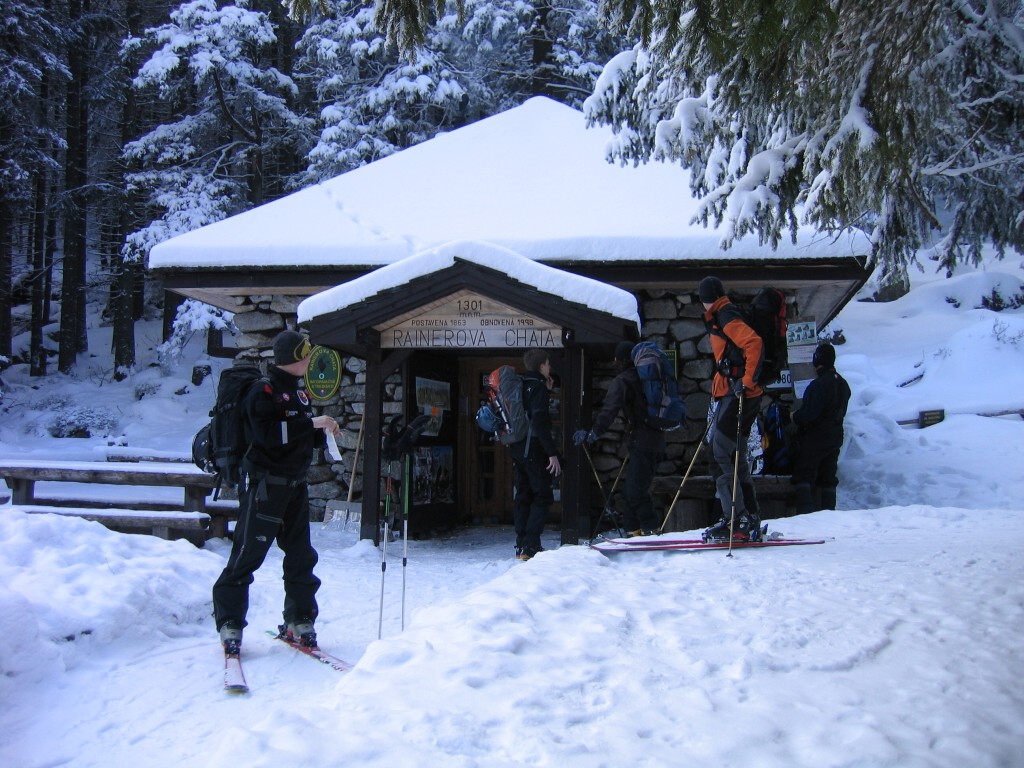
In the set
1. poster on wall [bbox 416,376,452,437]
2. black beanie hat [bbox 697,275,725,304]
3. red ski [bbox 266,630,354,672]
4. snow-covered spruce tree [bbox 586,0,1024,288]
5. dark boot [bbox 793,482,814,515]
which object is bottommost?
red ski [bbox 266,630,354,672]

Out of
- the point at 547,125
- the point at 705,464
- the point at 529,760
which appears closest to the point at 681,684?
the point at 529,760

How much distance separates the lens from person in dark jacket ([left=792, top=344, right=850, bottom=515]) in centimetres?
876

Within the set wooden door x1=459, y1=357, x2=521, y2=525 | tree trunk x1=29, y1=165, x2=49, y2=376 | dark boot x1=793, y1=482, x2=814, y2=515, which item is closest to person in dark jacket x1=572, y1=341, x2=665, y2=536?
dark boot x1=793, y1=482, x2=814, y2=515

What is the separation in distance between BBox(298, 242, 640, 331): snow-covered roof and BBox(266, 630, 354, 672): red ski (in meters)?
3.99

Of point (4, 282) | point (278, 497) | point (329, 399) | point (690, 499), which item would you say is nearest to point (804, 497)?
point (690, 499)

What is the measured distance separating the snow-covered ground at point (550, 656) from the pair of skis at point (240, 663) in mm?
59

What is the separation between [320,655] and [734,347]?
3521mm

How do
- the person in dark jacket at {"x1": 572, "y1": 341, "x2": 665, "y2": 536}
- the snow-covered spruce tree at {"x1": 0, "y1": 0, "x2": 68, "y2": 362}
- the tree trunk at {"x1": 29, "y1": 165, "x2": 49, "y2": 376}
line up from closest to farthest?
1. the person in dark jacket at {"x1": 572, "y1": 341, "x2": 665, "y2": 536}
2. the snow-covered spruce tree at {"x1": 0, "y1": 0, "x2": 68, "y2": 362}
3. the tree trunk at {"x1": 29, "y1": 165, "x2": 49, "y2": 376}

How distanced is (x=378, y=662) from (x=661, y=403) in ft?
14.7

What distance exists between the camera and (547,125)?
13391 millimetres

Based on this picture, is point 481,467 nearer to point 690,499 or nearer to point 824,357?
point 690,499

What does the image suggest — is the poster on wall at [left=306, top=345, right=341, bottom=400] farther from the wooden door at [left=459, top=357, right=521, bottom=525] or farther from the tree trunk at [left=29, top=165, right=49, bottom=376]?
the tree trunk at [left=29, top=165, right=49, bottom=376]

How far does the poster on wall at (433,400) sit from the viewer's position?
9367mm

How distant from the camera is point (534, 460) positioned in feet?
23.5
